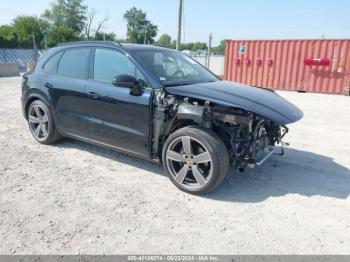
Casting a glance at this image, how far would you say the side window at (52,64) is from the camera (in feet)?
17.5

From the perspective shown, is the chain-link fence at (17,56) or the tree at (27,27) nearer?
the chain-link fence at (17,56)

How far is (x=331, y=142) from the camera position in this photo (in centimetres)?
613

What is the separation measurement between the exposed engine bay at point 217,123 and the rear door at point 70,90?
129 centimetres

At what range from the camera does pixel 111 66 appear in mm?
4539

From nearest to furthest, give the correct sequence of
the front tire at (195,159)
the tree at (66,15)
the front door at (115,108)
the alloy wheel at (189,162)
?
the front tire at (195,159), the alloy wheel at (189,162), the front door at (115,108), the tree at (66,15)

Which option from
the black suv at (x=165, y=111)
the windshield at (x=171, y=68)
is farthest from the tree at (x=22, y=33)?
the windshield at (x=171, y=68)

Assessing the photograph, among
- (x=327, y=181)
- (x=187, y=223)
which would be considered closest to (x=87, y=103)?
(x=187, y=223)

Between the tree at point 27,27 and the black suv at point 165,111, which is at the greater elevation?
the tree at point 27,27

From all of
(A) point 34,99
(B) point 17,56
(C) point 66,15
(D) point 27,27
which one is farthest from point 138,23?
(A) point 34,99

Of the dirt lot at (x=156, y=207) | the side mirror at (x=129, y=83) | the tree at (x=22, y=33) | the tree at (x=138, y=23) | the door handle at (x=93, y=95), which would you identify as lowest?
the dirt lot at (x=156, y=207)

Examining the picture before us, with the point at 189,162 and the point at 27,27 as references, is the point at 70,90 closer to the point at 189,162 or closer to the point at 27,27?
the point at 189,162

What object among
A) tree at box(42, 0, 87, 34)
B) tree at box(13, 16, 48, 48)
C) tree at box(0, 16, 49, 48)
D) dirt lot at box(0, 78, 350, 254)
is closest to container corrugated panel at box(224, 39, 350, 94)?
dirt lot at box(0, 78, 350, 254)

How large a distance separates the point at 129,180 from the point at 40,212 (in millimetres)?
1176

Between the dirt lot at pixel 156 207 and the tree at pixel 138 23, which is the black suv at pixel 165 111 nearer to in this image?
the dirt lot at pixel 156 207
